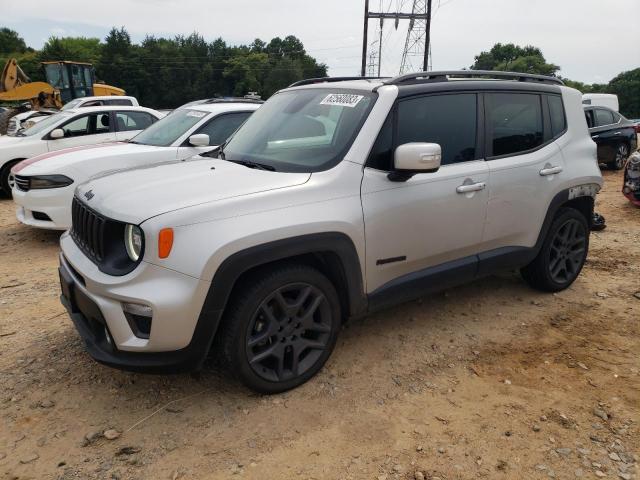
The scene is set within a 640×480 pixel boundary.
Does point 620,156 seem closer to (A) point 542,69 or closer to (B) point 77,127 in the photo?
(B) point 77,127

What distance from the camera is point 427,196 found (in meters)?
Result: 3.32

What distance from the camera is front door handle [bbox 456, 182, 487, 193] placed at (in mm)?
3500

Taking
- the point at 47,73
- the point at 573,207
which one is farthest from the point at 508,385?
the point at 47,73

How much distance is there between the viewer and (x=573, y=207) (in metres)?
4.54

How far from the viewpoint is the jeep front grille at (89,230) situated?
2.76m

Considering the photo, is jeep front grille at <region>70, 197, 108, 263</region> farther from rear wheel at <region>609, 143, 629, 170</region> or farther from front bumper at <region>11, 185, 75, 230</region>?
rear wheel at <region>609, 143, 629, 170</region>

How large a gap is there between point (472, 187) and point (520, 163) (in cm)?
64

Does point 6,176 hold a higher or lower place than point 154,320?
lower

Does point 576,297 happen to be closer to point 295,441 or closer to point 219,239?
point 295,441

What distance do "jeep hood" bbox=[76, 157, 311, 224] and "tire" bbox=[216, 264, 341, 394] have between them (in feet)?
1.62

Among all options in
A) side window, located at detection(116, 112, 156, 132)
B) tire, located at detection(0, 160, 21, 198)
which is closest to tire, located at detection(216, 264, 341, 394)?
side window, located at detection(116, 112, 156, 132)

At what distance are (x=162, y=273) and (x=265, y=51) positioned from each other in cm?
11179

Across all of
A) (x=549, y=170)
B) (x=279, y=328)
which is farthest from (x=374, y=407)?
(x=549, y=170)

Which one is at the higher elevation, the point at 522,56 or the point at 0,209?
the point at 522,56
